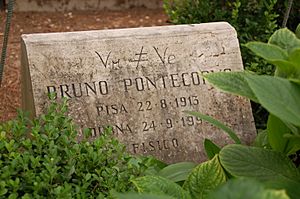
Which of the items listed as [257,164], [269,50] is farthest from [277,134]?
[269,50]

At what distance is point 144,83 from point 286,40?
39.5 inches

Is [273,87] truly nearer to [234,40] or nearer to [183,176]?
[183,176]

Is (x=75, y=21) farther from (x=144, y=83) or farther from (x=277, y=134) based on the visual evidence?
(x=277, y=134)

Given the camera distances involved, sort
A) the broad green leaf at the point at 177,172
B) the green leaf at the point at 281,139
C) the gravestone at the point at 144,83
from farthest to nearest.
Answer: the gravestone at the point at 144,83 < the broad green leaf at the point at 177,172 < the green leaf at the point at 281,139

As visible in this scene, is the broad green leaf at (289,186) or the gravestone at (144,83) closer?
the broad green leaf at (289,186)

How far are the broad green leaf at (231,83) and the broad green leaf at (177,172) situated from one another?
64 cm

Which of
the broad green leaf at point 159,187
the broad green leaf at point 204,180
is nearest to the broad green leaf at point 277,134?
the broad green leaf at point 204,180

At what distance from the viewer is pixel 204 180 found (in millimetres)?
1833

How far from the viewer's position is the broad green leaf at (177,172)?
262cm

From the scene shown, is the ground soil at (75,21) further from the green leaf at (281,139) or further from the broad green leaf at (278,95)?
the broad green leaf at (278,95)

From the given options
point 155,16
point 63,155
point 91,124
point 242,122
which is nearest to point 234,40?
point 242,122

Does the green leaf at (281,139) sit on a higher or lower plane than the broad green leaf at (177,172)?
higher

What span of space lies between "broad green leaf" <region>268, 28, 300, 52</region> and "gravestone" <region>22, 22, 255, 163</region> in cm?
90

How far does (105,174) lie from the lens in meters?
2.01
